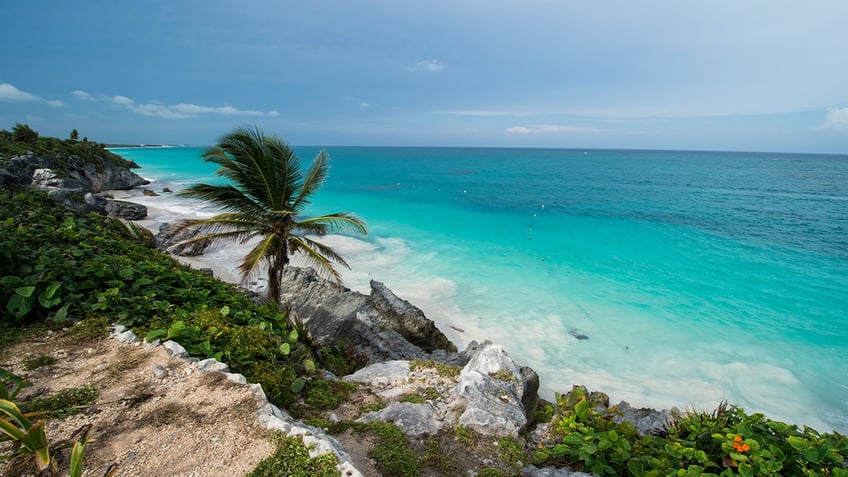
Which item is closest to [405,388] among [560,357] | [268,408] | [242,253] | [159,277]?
[268,408]

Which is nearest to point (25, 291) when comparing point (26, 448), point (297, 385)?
point (26, 448)

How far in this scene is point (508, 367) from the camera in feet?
23.2

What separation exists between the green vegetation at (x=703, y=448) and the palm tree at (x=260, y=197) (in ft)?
24.6

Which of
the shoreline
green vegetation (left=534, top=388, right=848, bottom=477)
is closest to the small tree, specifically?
the shoreline

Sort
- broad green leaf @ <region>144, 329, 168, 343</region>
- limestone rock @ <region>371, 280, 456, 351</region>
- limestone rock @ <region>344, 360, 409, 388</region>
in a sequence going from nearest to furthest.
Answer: broad green leaf @ <region>144, 329, 168, 343</region>, limestone rock @ <region>344, 360, 409, 388</region>, limestone rock @ <region>371, 280, 456, 351</region>

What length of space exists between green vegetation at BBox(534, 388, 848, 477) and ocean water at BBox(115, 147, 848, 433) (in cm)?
738

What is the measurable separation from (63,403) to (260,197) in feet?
23.1

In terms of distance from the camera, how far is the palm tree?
9.79 metres

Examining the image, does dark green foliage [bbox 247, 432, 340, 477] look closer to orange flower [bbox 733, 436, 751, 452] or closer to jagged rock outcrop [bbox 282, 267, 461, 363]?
orange flower [bbox 733, 436, 751, 452]

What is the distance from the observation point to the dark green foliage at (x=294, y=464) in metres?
3.47

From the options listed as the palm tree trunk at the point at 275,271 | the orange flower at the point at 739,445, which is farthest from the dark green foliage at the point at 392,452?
the palm tree trunk at the point at 275,271

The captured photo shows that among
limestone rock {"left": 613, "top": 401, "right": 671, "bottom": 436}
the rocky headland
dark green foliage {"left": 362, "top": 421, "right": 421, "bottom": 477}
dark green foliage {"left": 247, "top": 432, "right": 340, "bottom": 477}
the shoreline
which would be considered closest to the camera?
dark green foliage {"left": 247, "top": 432, "right": 340, "bottom": 477}

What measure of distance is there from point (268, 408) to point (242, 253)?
20964mm

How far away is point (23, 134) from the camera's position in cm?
3478
